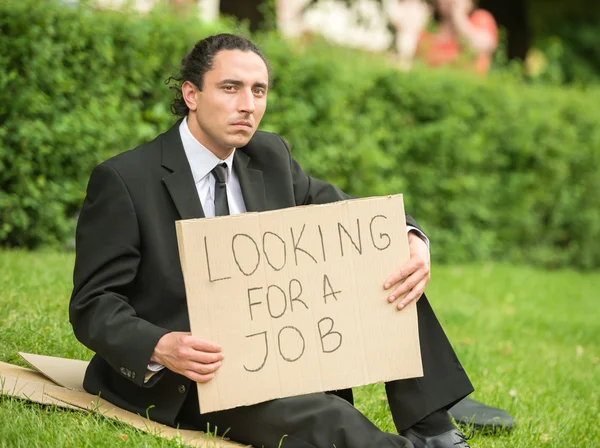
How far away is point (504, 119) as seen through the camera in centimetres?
1074

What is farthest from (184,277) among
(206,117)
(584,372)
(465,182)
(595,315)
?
(465,182)

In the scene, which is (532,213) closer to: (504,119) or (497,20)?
(504,119)

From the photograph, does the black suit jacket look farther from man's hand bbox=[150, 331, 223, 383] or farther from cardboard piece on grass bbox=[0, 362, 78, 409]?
cardboard piece on grass bbox=[0, 362, 78, 409]

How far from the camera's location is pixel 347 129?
9.12 m

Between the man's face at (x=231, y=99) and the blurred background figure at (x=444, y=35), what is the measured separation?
736 centimetres

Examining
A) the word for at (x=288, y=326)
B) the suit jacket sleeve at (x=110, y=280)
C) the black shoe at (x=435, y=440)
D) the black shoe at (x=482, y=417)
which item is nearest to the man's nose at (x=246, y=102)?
the suit jacket sleeve at (x=110, y=280)

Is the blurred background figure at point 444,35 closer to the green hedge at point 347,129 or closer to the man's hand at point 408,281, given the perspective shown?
the green hedge at point 347,129

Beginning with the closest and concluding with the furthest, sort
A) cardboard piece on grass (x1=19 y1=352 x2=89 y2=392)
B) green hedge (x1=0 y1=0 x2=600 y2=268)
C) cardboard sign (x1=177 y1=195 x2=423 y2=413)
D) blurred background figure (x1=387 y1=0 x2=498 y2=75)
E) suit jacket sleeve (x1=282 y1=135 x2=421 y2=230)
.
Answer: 1. cardboard sign (x1=177 y1=195 x2=423 y2=413)
2. cardboard piece on grass (x1=19 y1=352 x2=89 y2=392)
3. suit jacket sleeve (x1=282 y1=135 x2=421 y2=230)
4. green hedge (x1=0 y1=0 x2=600 y2=268)
5. blurred background figure (x1=387 y1=0 x2=498 y2=75)

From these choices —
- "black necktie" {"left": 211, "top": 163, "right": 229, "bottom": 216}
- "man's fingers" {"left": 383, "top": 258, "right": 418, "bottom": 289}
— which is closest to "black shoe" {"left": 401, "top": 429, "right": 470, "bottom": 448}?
"man's fingers" {"left": 383, "top": 258, "right": 418, "bottom": 289}

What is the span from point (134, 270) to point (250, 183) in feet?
1.99

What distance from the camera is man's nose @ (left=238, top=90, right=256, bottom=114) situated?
3.26 meters

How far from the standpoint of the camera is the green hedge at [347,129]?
6.66 meters

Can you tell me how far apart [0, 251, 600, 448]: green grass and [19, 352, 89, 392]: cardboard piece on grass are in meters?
Answer: 0.20

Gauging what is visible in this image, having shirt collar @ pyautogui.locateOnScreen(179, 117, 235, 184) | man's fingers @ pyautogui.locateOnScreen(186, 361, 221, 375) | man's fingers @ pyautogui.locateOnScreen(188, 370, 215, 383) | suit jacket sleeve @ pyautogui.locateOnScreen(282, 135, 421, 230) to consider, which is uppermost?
shirt collar @ pyautogui.locateOnScreen(179, 117, 235, 184)
